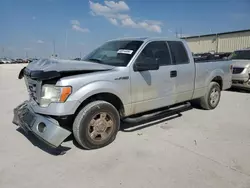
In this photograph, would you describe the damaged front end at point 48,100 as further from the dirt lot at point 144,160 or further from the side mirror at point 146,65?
the side mirror at point 146,65

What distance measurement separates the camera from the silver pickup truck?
3.59m

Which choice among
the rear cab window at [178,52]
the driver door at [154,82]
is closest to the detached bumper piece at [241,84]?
the rear cab window at [178,52]

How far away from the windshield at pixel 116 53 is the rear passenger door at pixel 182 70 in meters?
1.03

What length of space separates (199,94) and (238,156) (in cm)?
253

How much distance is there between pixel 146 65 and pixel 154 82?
0.48 metres

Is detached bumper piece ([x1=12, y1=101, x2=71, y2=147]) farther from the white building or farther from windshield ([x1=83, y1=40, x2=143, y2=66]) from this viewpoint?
the white building

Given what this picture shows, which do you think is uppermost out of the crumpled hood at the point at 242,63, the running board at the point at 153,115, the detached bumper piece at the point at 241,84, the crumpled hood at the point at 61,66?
the crumpled hood at the point at 61,66

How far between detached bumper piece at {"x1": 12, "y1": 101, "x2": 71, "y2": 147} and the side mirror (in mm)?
1738

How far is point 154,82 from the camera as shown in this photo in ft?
15.3

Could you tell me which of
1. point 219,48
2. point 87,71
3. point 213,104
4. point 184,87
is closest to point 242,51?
point 213,104

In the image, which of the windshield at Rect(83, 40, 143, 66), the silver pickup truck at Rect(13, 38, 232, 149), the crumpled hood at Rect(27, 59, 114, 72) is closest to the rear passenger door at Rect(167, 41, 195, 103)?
the silver pickup truck at Rect(13, 38, 232, 149)

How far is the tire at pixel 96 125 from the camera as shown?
12.3 ft

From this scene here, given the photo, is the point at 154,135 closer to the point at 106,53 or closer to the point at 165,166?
the point at 165,166

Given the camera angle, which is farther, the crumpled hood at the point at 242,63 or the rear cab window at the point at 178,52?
the crumpled hood at the point at 242,63
